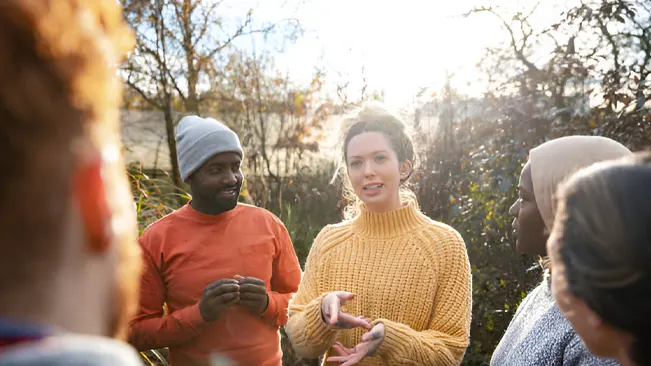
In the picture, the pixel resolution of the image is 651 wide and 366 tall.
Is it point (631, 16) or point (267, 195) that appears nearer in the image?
point (631, 16)

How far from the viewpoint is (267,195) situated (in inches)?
252

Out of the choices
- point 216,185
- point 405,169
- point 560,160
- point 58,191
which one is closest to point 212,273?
point 216,185

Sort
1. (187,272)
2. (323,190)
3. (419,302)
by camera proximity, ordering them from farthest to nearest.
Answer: (323,190), (187,272), (419,302)

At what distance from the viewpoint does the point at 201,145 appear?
267 cm

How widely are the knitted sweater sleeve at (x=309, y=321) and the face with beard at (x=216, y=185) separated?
0.51 meters

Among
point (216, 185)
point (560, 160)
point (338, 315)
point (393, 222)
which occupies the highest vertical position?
point (560, 160)

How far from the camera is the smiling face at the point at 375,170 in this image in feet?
7.98

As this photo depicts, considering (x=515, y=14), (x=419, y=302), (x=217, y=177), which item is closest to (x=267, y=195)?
(x=515, y=14)

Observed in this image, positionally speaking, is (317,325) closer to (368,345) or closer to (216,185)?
(368,345)

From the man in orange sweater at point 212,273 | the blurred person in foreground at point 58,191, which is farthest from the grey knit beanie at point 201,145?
the blurred person in foreground at point 58,191

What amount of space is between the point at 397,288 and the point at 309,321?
39 centimetres

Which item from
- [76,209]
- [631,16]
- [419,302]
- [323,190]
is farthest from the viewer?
[323,190]

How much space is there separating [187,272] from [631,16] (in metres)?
3.43

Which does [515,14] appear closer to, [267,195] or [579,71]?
[579,71]
